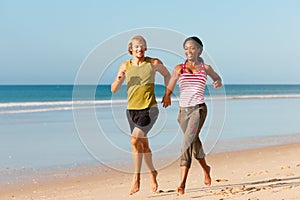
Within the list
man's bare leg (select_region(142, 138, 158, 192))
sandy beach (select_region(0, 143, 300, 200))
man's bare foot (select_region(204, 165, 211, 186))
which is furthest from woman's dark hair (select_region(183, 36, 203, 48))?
sandy beach (select_region(0, 143, 300, 200))

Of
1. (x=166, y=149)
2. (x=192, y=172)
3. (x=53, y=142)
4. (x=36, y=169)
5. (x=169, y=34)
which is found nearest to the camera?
(x=169, y=34)

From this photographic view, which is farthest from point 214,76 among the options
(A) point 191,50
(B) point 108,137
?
(B) point 108,137

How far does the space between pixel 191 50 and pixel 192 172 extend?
3.45m

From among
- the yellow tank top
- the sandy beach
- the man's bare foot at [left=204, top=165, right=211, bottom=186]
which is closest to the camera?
the yellow tank top

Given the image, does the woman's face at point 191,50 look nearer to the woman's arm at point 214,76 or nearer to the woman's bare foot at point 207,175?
the woman's arm at point 214,76

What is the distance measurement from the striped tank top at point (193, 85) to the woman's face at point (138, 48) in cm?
53

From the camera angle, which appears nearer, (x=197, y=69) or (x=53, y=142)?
(x=197, y=69)

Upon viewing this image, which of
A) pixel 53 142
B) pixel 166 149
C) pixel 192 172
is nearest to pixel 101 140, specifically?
pixel 166 149

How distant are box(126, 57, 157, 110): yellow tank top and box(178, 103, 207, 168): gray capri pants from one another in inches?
18.6

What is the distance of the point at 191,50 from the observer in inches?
255

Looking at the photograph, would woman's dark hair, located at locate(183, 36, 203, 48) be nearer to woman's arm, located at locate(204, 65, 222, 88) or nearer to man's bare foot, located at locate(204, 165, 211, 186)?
woman's arm, located at locate(204, 65, 222, 88)

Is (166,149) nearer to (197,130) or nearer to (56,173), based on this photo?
(197,130)

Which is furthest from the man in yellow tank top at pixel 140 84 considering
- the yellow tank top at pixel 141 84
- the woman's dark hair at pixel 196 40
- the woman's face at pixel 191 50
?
the woman's dark hair at pixel 196 40

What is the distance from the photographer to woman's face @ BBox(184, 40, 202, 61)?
6.46 meters
